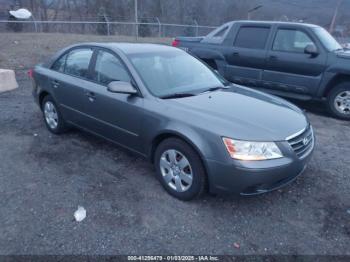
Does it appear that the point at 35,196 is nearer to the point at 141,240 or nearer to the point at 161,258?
the point at 141,240

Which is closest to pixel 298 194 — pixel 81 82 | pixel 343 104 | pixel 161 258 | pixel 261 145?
pixel 261 145

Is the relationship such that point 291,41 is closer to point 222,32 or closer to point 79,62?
point 222,32

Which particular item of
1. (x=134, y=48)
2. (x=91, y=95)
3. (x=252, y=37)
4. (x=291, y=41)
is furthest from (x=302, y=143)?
(x=252, y=37)

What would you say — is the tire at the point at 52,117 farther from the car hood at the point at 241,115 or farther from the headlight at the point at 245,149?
Answer: the headlight at the point at 245,149

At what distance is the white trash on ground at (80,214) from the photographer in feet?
10.0

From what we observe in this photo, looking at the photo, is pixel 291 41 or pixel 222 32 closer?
pixel 291 41

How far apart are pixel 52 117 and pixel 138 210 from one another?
8.86ft

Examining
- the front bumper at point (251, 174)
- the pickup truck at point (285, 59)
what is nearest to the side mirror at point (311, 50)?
the pickup truck at point (285, 59)

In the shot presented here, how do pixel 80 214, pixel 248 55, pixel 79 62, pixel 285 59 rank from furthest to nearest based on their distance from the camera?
pixel 248 55 < pixel 285 59 < pixel 79 62 < pixel 80 214

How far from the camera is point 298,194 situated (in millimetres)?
3566

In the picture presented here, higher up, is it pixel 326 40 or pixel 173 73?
pixel 326 40

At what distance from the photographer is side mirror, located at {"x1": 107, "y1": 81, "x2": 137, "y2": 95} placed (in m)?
3.43

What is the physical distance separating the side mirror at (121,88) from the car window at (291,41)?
4.39 metres

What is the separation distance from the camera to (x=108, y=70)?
13.0 feet
